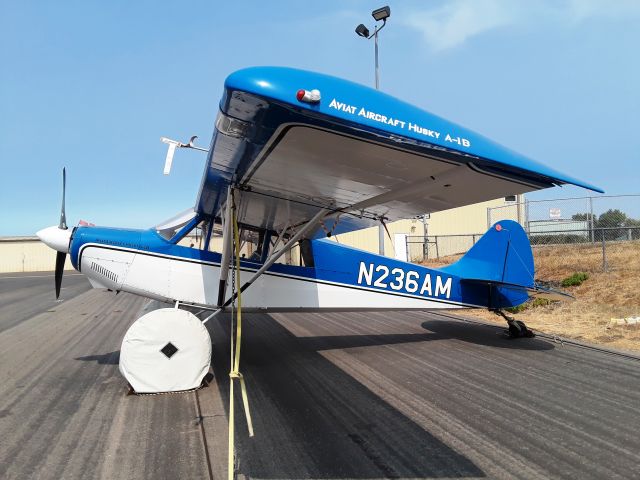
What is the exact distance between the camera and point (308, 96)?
2.40 metres

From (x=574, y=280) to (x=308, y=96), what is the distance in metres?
12.5

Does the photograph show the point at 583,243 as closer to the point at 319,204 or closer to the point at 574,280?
Result: the point at 574,280

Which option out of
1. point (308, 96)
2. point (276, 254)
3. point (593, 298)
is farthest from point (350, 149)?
point (593, 298)

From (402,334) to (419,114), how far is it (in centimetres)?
630

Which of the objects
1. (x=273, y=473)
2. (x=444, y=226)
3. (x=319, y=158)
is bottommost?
(x=273, y=473)

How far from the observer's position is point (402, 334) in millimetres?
8383

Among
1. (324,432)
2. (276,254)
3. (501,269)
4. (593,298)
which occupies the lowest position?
(324,432)

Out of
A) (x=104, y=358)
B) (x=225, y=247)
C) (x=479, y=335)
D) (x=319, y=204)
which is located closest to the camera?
(x=319, y=204)

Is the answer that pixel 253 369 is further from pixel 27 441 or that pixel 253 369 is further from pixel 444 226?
pixel 444 226

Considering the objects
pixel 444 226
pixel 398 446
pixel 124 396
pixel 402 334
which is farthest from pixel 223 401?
pixel 444 226

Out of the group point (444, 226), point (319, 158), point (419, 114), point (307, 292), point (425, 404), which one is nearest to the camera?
point (419, 114)

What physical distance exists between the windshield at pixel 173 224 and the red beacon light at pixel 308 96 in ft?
14.7

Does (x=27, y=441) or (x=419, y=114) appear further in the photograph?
(x=27, y=441)

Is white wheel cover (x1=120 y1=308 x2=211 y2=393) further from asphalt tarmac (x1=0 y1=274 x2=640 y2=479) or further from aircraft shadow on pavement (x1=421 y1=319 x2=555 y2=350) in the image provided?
aircraft shadow on pavement (x1=421 y1=319 x2=555 y2=350)
